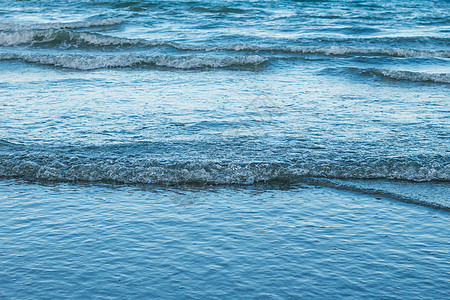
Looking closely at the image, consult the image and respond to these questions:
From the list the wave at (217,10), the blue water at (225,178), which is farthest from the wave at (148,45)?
the wave at (217,10)

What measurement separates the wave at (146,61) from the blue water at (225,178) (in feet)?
0.24

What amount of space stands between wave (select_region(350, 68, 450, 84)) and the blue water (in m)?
0.04

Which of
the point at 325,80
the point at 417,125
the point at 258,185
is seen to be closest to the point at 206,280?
the point at 258,185

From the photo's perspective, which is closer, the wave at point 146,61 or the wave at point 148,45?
the wave at point 146,61

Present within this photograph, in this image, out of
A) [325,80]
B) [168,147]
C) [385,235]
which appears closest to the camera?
[385,235]

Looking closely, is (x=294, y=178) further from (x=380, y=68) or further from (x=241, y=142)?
(x=380, y=68)

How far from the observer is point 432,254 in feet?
15.5

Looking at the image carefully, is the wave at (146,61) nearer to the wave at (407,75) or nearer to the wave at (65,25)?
the wave at (407,75)

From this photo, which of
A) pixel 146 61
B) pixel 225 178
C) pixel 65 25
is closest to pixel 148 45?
pixel 146 61

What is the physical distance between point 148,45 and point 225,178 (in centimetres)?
1187

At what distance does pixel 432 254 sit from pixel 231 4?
2337cm

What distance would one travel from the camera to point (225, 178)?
21.6ft

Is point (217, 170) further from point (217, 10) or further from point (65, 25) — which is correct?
point (217, 10)

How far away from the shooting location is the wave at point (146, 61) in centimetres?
1472
